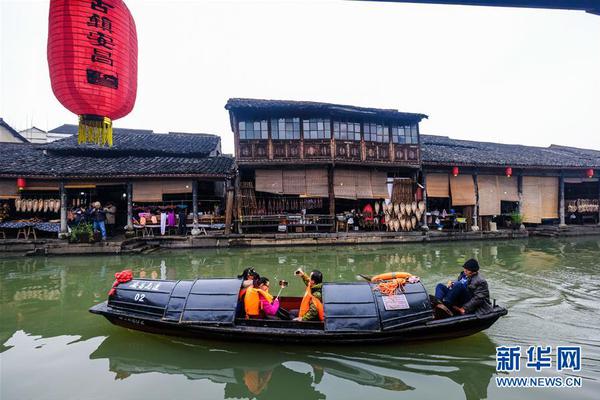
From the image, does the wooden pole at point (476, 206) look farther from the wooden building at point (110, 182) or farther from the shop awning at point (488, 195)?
the wooden building at point (110, 182)

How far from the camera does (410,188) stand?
17297mm

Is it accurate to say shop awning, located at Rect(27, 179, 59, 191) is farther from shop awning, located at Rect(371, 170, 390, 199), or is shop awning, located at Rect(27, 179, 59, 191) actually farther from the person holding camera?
shop awning, located at Rect(371, 170, 390, 199)

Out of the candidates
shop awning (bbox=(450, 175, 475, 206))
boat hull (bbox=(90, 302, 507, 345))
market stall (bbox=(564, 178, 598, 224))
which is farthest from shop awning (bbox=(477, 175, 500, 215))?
boat hull (bbox=(90, 302, 507, 345))

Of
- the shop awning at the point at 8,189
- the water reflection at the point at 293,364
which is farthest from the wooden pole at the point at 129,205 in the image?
the water reflection at the point at 293,364

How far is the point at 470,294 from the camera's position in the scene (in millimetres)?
5602

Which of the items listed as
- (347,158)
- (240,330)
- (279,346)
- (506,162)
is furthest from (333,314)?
(506,162)

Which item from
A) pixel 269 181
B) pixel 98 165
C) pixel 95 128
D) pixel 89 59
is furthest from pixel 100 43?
pixel 98 165

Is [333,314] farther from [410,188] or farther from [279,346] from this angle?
[410,188]

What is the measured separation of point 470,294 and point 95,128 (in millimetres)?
7090

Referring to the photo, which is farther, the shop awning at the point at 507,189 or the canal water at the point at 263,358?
the shop awning at the point at 507,189

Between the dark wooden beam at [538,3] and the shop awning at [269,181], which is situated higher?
the dark wooden beam at [538,3]

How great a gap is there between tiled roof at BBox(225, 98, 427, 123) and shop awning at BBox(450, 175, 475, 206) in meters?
4.41

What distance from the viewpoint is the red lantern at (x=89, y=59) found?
452 cm

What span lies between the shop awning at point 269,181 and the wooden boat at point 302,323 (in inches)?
415
